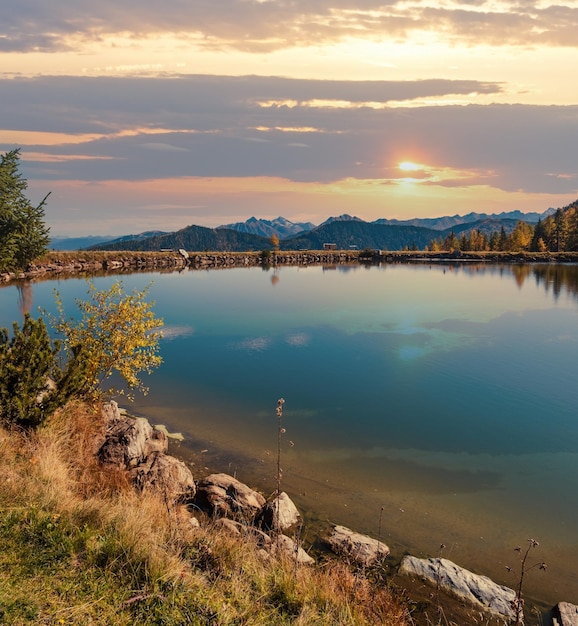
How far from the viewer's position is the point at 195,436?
20922 mm

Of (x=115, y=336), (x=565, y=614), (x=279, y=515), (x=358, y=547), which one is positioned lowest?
(x=565, y=614)

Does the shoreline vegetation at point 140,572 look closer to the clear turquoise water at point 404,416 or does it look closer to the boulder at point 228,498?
the boulder at point 228,498

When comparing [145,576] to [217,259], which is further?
[217,259]

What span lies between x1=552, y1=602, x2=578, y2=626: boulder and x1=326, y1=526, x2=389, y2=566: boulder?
4.09 m

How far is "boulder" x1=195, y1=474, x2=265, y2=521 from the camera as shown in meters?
14.3

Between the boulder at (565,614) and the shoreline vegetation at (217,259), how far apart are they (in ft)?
291

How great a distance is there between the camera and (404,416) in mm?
24047

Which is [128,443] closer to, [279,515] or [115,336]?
[115,336]

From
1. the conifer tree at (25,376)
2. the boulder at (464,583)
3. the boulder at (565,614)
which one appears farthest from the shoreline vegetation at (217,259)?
the boulder at (565,614)

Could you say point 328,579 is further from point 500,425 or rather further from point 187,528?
point 500,425

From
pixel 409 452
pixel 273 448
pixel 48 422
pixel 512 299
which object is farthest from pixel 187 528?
pixel 512 299

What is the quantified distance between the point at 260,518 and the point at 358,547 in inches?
122

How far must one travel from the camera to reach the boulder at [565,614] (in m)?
10.6

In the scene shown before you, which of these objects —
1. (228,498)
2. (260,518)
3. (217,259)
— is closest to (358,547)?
(260,518)
